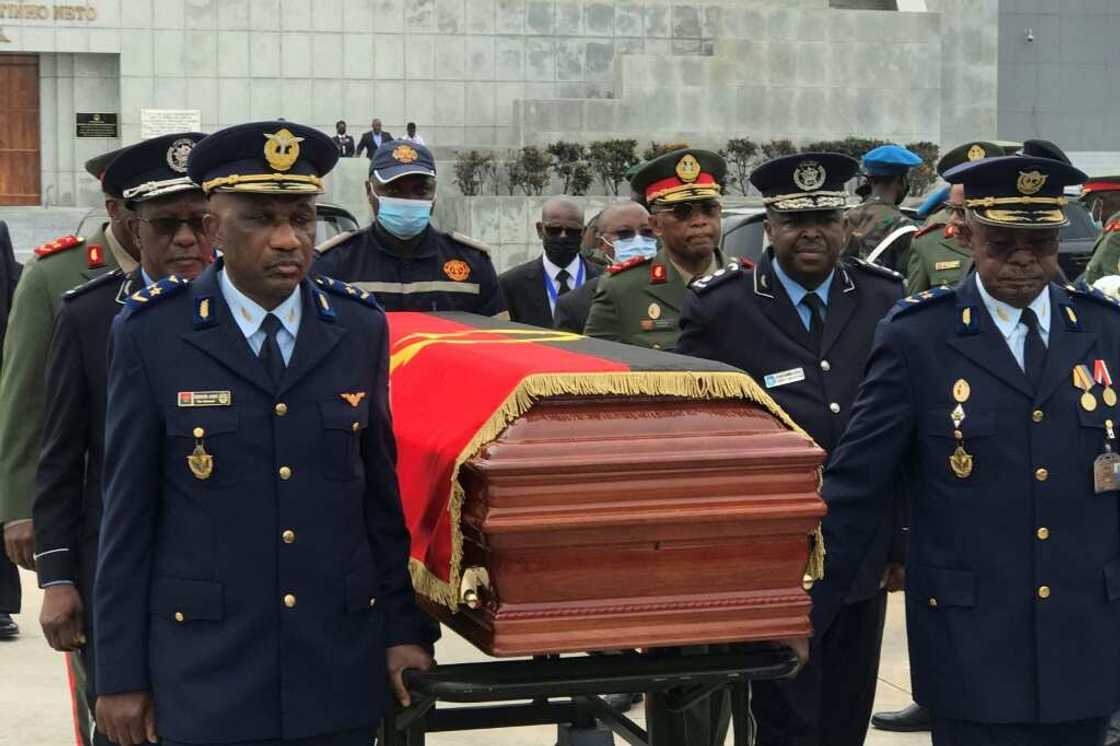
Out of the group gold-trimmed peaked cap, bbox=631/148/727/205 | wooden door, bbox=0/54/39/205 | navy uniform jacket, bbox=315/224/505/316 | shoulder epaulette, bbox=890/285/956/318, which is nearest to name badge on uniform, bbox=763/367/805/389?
shoulder epaulette, bbox=890/285/956/318

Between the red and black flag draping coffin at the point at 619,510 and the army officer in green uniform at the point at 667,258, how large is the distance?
6.71 feet

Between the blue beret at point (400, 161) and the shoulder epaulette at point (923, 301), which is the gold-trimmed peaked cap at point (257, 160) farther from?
the blue beret at point (400, 161)

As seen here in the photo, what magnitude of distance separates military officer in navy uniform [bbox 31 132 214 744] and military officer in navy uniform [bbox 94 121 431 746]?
65 cm

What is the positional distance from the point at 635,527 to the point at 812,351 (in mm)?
1456

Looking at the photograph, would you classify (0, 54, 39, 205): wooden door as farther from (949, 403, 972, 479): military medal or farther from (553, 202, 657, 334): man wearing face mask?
(949, 403, 972, 479): military medal

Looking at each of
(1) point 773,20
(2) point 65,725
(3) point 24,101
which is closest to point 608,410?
(2) point 65,725

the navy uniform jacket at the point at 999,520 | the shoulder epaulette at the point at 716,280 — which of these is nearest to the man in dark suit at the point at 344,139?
the shoulder epaulette at the point at 716,280

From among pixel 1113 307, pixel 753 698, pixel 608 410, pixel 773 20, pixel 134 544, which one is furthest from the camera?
pixel 773 20

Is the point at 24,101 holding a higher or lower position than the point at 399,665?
higher

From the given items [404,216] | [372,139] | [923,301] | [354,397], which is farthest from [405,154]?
[372,139]

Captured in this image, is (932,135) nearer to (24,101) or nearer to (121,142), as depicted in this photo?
(121,142)

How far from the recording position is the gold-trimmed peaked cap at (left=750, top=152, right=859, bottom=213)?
4887 mm

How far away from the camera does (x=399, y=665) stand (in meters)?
3.73

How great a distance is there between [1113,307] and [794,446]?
3.30 ft
